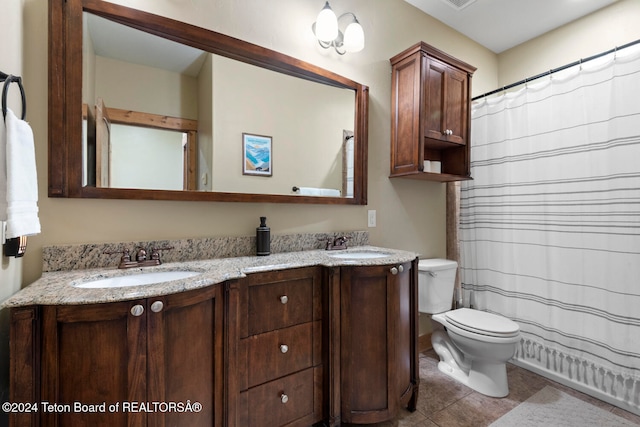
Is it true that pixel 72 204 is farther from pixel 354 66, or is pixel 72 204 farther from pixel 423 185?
pixel 423 185

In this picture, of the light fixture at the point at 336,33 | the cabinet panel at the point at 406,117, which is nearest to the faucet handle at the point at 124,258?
the light fixture at the point at 336,33

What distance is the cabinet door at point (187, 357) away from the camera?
87cm

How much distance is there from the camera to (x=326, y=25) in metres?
1.71

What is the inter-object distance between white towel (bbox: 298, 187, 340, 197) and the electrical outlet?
31 centimetres

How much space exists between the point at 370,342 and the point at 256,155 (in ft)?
3.80

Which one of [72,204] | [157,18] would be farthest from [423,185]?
[72,204]

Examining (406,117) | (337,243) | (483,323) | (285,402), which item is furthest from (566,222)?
(285,402)

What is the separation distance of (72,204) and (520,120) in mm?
2832

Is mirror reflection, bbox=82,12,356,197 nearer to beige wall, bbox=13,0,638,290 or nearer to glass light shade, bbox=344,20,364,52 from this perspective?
beige wall, bbox=13,0,638,290

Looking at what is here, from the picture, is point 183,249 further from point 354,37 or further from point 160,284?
point 354,37

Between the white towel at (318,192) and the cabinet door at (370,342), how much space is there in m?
0.61

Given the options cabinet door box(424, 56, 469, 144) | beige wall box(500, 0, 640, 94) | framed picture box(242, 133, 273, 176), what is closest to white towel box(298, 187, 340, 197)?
framed picture box(242, 133, 273, 176)

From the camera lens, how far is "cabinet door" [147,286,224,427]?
87 centimetres

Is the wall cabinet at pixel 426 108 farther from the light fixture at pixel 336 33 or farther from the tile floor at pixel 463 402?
the tile floor at pixel 463 402
